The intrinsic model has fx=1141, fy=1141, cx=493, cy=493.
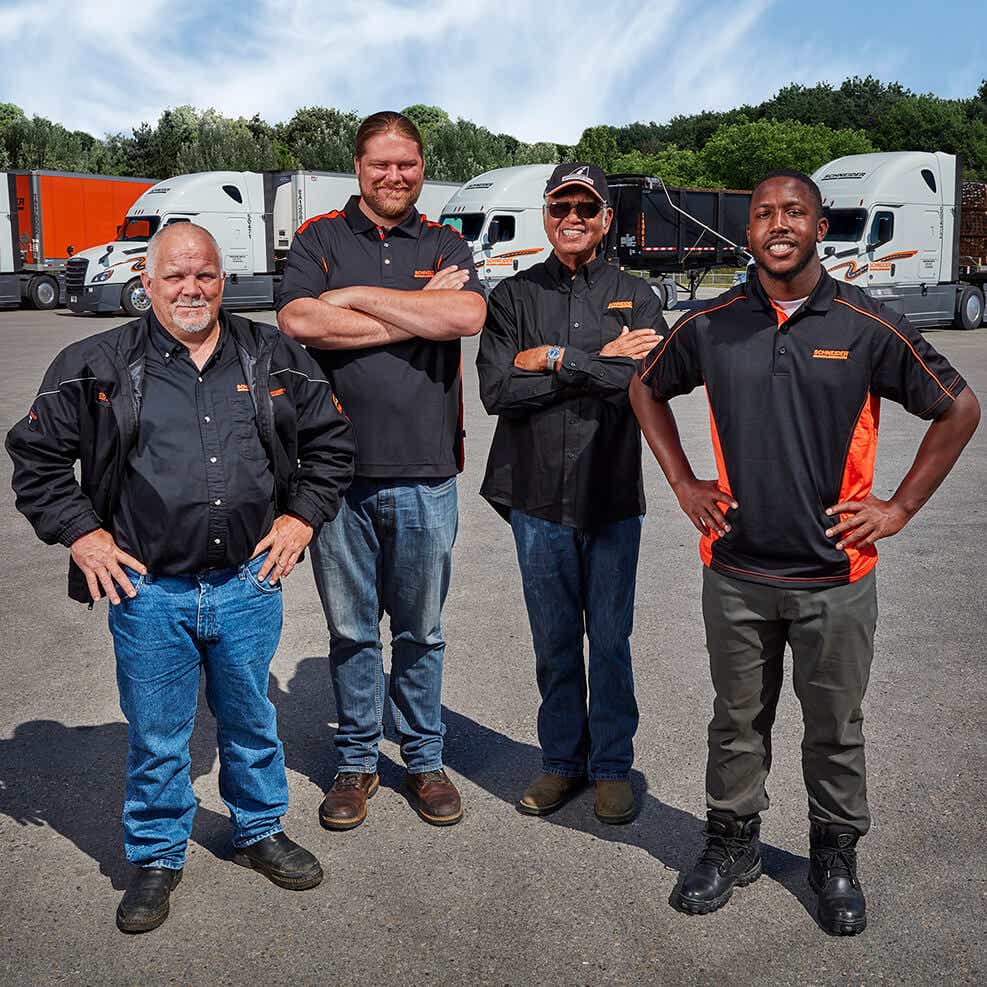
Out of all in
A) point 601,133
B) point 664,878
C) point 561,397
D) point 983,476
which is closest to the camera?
point 664,878

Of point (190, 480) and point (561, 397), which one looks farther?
point (561, 397)

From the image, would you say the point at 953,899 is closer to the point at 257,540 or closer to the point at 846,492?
the point at 846,492

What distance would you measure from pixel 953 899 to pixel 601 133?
115 metres

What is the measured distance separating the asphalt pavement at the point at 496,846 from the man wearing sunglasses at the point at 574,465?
15 cm

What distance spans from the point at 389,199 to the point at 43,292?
1120 inches

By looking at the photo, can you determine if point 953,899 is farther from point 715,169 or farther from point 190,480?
point 715,169

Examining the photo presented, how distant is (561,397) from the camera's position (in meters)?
3.90

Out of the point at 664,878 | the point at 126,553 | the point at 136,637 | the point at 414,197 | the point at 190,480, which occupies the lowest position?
the point at 664,878

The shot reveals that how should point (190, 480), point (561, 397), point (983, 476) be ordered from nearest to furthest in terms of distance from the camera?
point (190, 480) → point (561, 397) → point (983, 476)

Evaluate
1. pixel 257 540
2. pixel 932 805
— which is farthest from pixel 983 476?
pixel 257 540

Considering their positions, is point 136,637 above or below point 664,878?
above

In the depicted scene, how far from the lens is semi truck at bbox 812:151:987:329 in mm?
22219

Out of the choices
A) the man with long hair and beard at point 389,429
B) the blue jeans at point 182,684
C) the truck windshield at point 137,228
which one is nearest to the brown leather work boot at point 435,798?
the man with long hair and beard at point 389,429

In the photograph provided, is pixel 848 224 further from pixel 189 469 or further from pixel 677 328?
pixel 189 469
